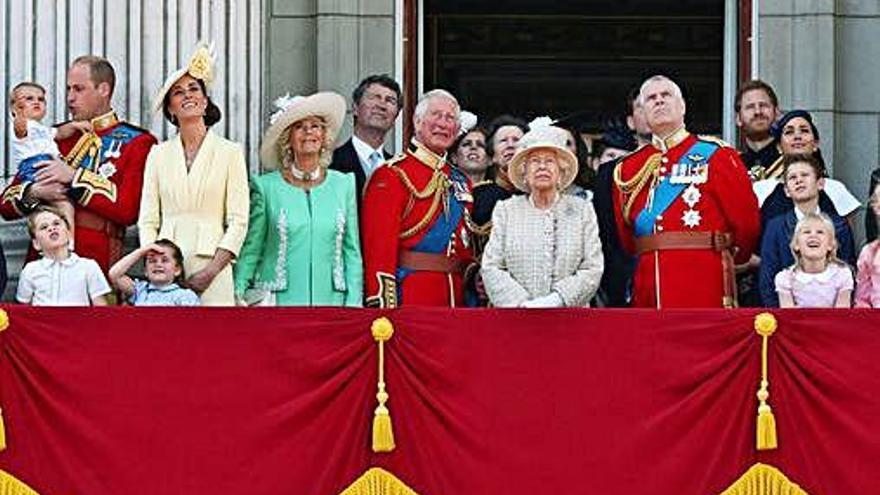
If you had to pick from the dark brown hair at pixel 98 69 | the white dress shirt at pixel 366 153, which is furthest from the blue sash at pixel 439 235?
the dark brown hair at pixel 98 69

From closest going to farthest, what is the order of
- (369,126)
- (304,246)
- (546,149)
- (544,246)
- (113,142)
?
(544,246), (546,149), (304,246), (113,142), (369,126)

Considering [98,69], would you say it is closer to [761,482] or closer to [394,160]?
[394,160]

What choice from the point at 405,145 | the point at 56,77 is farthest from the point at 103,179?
the point at 405,145

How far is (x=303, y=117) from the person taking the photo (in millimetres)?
12477

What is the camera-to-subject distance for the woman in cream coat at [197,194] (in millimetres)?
12164

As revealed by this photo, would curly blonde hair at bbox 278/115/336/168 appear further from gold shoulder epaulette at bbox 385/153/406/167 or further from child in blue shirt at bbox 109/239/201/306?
child in blue shirt at bbox 109/239/201/306

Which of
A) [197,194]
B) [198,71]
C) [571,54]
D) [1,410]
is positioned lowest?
[1,410]

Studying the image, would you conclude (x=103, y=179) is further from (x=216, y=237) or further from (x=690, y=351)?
(x=690, y=351)

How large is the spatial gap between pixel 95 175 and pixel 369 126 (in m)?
1.39

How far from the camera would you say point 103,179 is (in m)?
12.6

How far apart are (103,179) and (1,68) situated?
63.8 inches

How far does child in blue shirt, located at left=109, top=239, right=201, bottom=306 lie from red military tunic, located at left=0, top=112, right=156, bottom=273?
39 centimetres

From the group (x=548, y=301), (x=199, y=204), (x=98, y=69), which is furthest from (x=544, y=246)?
(x=98, y=69)

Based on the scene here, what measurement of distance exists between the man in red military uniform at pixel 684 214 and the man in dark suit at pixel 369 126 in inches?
52.2
